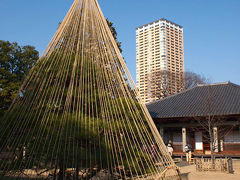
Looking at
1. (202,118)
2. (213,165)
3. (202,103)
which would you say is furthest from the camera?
(202,103)

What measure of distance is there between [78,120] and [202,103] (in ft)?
28.5

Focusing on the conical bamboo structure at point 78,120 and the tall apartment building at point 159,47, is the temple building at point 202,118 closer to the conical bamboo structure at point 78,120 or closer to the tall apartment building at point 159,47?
the conical bamboo structure at point 78,120

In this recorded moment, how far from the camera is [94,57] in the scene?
3664 mm

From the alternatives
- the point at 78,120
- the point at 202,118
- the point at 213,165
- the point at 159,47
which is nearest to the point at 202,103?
the point at 202,118

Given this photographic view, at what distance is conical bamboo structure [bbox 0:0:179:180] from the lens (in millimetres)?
2957

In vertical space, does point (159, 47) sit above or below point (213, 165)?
above

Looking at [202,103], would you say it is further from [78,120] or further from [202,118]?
[78,120]

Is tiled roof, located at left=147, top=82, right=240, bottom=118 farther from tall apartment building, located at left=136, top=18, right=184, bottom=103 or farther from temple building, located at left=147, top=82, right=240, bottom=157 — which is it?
tall apartment building, located at left=136, top=18, right=184, bottom=103

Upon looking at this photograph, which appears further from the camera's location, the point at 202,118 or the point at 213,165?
the point at 202,118

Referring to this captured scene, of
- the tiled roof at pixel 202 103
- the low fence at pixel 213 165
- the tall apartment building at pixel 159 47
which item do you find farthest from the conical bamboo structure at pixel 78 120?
the tall apartment building at pixel 159 47

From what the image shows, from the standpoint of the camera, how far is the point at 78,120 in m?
3.07

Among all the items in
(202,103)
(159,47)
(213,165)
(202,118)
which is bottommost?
(213,165)

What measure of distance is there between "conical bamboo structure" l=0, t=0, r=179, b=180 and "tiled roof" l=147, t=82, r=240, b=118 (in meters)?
6.62

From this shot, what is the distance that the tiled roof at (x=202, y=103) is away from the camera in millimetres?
9828
